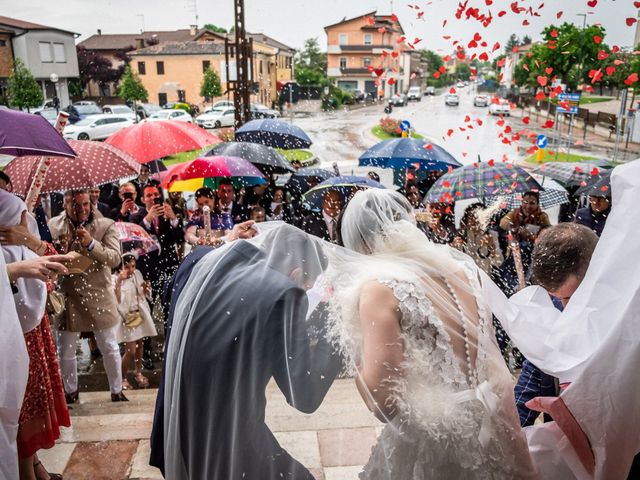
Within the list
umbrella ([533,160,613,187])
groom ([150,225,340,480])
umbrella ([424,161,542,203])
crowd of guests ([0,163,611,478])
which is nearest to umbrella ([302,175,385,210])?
crowd of guests ([0,163,611,478])

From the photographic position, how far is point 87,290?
3592 millimetres

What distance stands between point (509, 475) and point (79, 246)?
9.63 feet

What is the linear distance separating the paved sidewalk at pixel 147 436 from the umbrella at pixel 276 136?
445cm

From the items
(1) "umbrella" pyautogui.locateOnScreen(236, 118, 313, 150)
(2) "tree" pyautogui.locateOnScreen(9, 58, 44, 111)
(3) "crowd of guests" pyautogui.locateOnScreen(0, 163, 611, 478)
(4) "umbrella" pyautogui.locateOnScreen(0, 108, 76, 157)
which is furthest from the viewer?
(2) "tree" pyautogui.locateOnScreen(9, 58, 44, 111)

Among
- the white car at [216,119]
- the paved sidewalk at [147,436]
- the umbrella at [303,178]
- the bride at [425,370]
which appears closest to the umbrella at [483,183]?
the umbrella at [303,178]

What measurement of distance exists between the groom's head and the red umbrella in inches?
196

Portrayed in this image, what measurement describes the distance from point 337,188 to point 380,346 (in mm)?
3458

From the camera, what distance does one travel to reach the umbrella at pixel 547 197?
5498 millimetres

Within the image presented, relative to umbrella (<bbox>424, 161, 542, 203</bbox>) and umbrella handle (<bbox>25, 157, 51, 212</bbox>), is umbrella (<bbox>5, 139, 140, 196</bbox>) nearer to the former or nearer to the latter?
umbrella handle (<bbox>25, 157, 51, 212</bbox>)

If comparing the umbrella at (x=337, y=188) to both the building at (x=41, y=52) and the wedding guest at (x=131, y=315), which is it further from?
the building at (x=41, y=52)

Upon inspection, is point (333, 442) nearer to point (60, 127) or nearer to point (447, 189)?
point (60, 127)

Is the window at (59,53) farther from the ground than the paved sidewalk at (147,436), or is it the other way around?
the window at (59,53)

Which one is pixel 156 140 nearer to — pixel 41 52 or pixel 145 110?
pixel 145 110

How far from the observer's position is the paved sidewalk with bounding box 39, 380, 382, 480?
1.88 m
